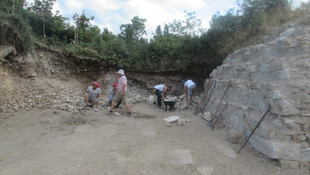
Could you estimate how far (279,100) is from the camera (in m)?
2.93

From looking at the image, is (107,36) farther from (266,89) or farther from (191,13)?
(266,89)

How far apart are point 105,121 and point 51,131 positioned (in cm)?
145

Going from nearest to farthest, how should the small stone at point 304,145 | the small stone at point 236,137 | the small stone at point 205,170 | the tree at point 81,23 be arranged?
the small stone at point 205,170 < the small stone at point 304,145 < the small stone at point 236,137 < the tree at point 81,23

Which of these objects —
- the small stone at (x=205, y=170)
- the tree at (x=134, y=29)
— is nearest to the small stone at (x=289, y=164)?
the small stone at (x=205, y=170)

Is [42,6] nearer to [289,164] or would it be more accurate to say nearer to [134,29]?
[134,29]

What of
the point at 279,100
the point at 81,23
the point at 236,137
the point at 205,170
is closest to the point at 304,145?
the point at 279,100

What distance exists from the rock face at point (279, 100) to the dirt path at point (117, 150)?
1.03ft

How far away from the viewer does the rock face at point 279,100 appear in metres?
2.84

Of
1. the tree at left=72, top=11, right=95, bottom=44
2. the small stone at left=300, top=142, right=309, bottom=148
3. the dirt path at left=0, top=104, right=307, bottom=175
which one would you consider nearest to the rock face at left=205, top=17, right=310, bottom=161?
the small stone at left=300, top=142, right=309, bottom=148

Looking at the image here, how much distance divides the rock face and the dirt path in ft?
1.03

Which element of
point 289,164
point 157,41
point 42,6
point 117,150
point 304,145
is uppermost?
point 42,6

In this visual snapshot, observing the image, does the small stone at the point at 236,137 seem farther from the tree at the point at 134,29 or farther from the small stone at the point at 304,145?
the tree at the point at 134,29

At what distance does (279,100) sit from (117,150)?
114 inches

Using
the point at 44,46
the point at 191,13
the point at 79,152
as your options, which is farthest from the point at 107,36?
the point at 79,152
